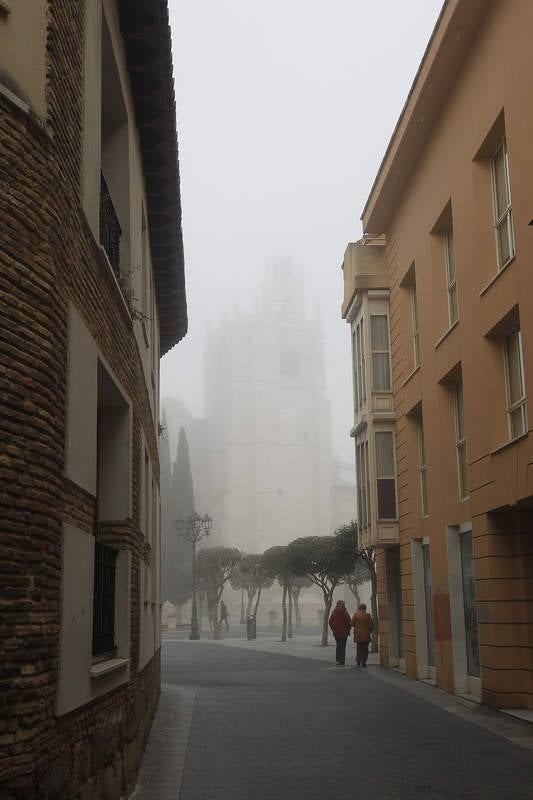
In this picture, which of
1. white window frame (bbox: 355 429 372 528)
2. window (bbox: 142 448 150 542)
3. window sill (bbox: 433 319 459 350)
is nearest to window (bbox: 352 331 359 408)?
white window frame (bbox: 355 429 372 528)

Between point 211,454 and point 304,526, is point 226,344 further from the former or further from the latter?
point 304,526

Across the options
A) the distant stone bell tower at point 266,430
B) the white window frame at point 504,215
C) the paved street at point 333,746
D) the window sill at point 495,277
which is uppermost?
the distant stone bell tower at point 266,430

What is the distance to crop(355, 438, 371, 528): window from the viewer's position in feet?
81.6

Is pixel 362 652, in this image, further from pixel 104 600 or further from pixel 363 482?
pixel 104 600

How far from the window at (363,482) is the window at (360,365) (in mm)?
1084

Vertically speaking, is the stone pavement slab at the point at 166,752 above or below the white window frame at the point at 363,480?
below

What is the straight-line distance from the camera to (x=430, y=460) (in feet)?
64.0

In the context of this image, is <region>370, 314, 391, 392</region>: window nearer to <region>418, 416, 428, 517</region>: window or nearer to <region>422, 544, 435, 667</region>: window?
<region>418, 416, 428, 517</region>: window

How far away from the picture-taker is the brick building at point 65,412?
218 inches

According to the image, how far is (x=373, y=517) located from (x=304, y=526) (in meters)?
86.6

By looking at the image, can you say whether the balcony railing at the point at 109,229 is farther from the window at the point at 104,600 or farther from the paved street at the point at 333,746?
the paved street at the point at 333,746

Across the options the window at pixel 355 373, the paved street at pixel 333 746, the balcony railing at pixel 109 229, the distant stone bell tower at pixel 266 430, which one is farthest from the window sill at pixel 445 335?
the distant stone bell tower at pixel 266 430

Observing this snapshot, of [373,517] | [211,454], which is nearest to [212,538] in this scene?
[211,454]

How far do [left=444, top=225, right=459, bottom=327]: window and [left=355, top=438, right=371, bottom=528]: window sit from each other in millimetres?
6881
